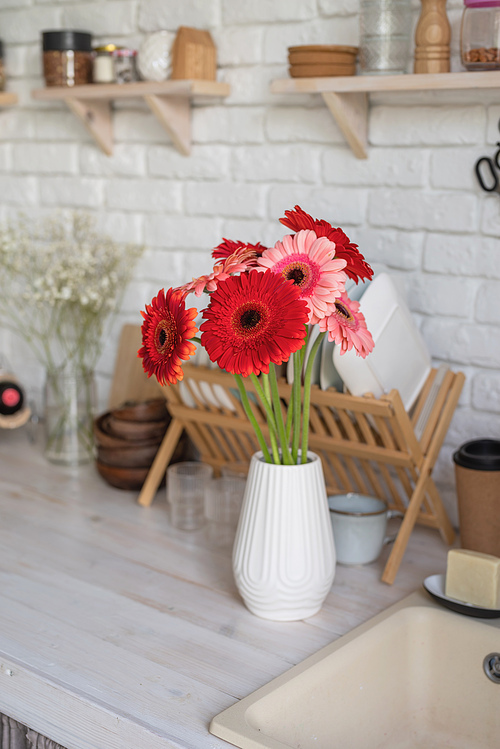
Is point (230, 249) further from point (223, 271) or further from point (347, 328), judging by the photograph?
point (347, 328)

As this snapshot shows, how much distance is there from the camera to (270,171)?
1590 millimetres

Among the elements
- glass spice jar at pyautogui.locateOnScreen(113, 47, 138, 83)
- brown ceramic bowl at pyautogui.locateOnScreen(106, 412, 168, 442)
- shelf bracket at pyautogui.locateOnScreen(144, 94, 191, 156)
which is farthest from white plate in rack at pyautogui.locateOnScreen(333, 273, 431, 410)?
glass spice jar at pyautogui.locateOnScreen(113, 47, 138, 83)

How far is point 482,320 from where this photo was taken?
1.38 m

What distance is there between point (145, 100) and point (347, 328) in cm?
85

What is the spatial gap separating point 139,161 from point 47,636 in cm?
105

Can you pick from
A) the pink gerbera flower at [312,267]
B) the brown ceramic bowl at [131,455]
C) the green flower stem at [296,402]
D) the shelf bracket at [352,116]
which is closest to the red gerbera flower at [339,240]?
the pink gerbera flower at [312,267]

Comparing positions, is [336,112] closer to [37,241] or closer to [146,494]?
[146,494]

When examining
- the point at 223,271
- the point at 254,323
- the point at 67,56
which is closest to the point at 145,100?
the point at 67,56

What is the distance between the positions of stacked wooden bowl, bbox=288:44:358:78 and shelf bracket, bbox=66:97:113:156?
564 millimetres

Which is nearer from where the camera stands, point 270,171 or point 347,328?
point 347,328

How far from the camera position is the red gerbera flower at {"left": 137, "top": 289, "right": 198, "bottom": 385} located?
965mm

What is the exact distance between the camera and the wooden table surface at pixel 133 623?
0.94 metres

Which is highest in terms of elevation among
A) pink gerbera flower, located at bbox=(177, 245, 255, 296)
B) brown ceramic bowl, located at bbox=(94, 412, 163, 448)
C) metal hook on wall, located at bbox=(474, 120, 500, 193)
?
metal hook on wall, located at bbox=(474, 120, 500, 193)

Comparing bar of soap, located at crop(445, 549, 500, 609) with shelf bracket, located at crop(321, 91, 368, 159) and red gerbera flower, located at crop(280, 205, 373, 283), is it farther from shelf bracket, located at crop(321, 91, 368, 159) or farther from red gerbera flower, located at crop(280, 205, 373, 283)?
shelf bracket, located at crop(321, 91, 368, 159)
